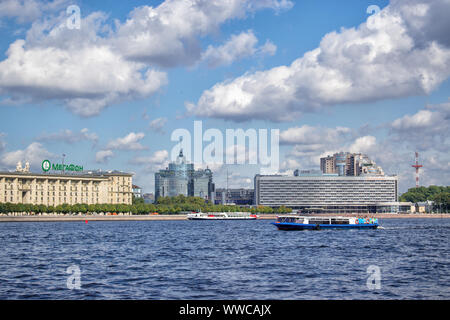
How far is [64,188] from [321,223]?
9416 cm

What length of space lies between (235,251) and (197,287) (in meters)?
18.5

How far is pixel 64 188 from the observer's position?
516ft

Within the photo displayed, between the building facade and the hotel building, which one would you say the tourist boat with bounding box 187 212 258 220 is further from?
the hotel building

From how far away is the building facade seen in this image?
142 m

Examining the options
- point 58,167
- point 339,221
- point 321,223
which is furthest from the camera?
point 58,167

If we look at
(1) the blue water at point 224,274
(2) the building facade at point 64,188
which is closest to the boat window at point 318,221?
(1) the blue water at point 224,274

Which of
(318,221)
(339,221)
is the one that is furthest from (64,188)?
→ (339,221)

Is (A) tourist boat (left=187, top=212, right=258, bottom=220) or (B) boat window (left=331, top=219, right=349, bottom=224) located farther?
(A) tourist boat (left=187, top=212, right=258, bottom=220)

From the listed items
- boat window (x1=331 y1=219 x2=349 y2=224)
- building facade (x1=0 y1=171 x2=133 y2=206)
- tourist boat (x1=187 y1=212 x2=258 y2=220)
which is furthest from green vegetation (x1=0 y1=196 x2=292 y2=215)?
boat window (x1=331 y1=219 x2=349 y2=224)

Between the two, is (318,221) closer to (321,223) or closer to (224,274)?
(321,223)
